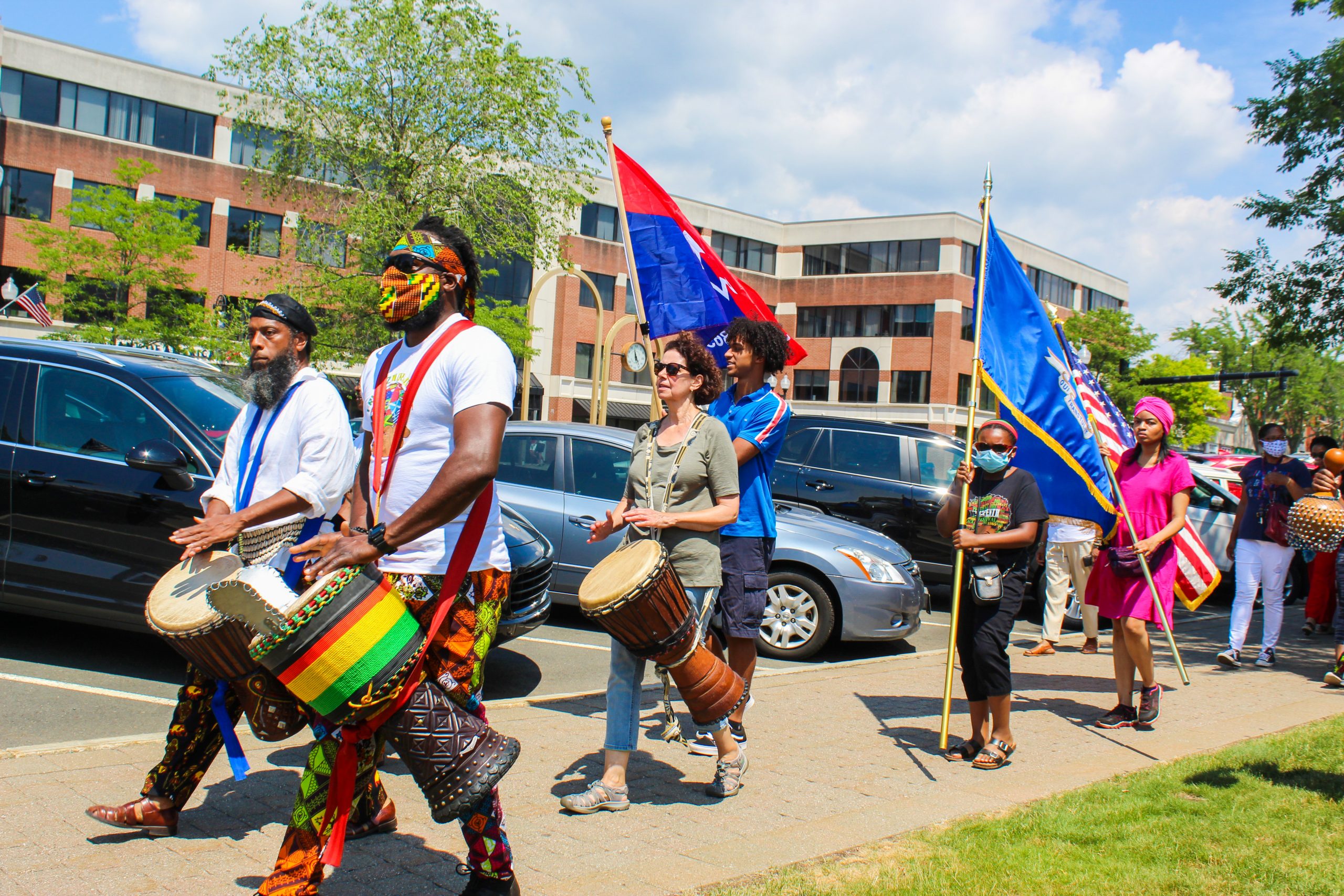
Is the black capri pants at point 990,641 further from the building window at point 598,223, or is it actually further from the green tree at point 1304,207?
the building window at point 598,223

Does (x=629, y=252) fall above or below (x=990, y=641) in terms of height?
above

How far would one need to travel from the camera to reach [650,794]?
460cm

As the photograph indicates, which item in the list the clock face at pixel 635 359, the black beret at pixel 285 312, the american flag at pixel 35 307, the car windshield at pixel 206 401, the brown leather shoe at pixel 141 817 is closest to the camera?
the brown leather shoe at pixel 141 817

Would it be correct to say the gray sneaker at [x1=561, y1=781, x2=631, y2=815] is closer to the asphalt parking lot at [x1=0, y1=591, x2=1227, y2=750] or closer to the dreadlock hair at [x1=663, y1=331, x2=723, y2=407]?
the dreadlock hair at [x1=663, y1=331, x2=723, y2=407]

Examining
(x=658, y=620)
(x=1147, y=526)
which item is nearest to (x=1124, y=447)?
(x=1147, y=526)

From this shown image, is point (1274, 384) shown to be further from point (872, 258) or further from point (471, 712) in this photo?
point (471, 712)

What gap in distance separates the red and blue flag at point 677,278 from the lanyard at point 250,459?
2829 millimetres

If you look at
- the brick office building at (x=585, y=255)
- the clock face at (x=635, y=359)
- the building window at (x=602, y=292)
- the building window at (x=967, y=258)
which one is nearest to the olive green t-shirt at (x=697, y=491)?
the clock face at (x=635, y=359)

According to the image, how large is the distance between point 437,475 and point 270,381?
50.3 inches

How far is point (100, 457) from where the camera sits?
6117 mm

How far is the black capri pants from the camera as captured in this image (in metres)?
5.36

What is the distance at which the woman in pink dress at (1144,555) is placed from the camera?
620 cm

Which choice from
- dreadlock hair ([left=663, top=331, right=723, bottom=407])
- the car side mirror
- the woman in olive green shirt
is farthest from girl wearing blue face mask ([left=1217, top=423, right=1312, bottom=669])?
the car side mirror

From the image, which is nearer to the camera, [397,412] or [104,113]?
[397,412]
